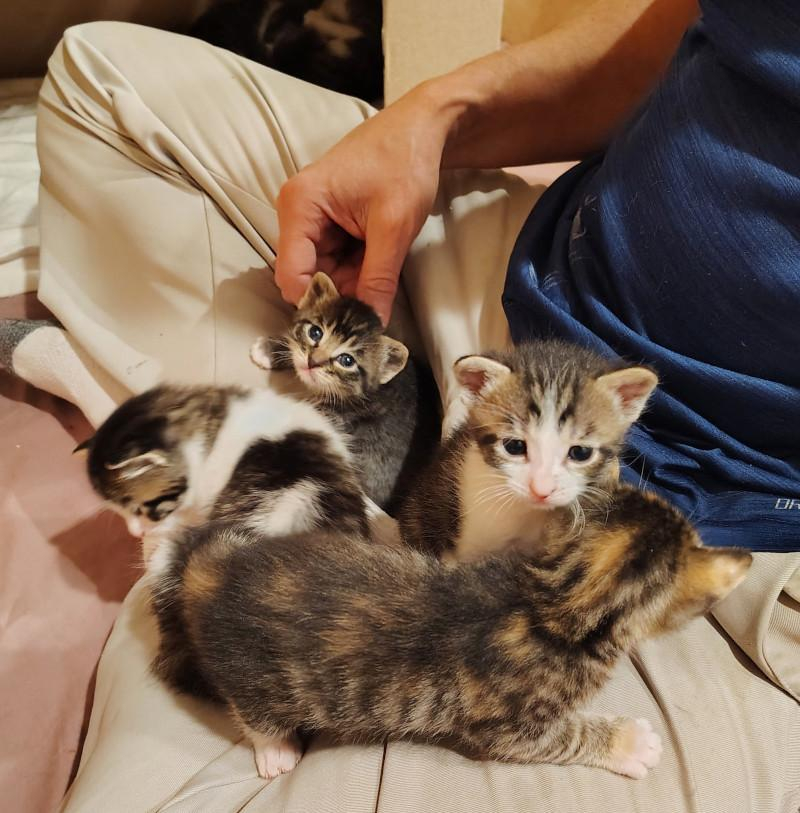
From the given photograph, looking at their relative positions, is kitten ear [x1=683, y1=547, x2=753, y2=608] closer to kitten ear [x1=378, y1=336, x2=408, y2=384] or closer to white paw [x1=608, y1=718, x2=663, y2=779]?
white paw [x1=608, y1=718, x2=663, y2=779]

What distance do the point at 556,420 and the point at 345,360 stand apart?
49 cm

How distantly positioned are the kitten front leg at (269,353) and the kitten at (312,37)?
1186mm

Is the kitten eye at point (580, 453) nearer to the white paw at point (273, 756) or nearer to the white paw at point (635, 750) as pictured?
the white paw at point (635, 750)

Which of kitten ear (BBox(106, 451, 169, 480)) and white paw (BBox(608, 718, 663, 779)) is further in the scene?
kitten ear (BBox(106, 451, 169, 480))

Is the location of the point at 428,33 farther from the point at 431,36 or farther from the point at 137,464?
the point at 137,464

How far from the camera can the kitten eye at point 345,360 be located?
4.34 ft

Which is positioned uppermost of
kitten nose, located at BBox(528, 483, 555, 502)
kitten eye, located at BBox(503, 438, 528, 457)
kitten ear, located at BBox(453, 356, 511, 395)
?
kitten ear, located at BBox(453, 356, 511, 395)

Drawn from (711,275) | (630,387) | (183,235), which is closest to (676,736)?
(630,387)

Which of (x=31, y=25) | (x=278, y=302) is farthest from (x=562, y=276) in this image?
(x=31, y=25)

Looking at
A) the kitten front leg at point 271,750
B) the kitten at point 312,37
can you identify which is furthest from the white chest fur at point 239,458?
the kitten at point 312,37

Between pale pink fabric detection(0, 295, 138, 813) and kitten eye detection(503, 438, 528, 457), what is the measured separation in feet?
2.69

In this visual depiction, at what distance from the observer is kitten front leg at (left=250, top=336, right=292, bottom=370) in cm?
137

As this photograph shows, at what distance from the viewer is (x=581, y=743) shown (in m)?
0.86

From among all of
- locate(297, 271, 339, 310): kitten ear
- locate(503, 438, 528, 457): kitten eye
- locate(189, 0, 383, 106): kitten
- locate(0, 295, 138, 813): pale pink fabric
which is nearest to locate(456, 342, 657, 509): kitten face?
locate(503, 438, 528, 457): kitten eye
